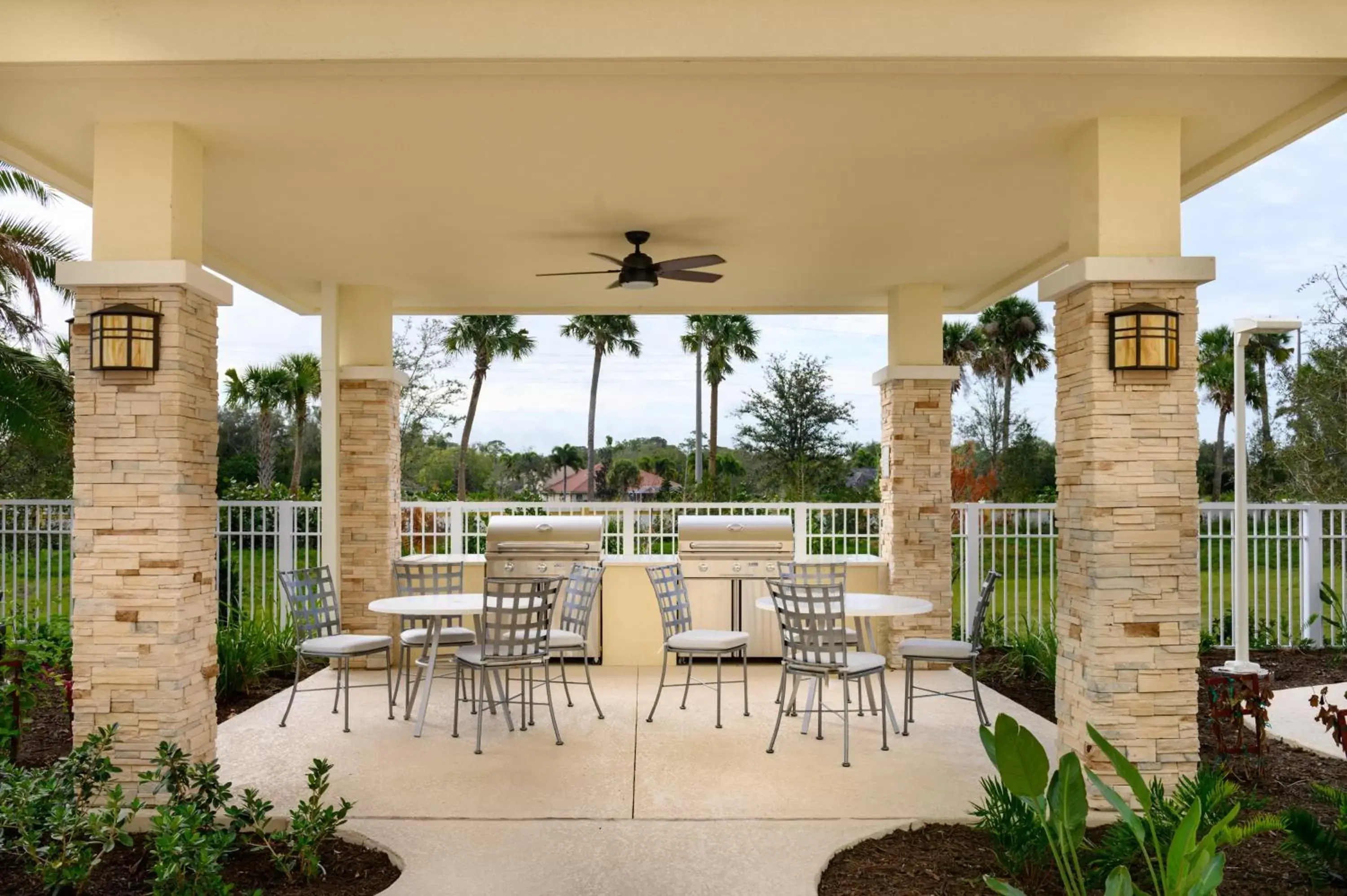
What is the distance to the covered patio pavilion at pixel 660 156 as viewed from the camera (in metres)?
3.54

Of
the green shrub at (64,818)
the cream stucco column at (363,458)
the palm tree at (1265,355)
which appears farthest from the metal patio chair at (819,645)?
the palm tree at (1265,355)

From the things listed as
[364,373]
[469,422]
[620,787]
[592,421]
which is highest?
[592,421]

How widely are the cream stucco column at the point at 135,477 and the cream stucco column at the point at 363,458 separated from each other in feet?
11.2

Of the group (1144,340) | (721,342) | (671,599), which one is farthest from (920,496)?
(721,342)

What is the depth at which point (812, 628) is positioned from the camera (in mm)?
5234

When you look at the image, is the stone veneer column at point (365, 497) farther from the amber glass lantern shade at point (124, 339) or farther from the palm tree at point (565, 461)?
the palm tree at point (565, 461)

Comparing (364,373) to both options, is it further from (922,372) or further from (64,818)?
(64,818)

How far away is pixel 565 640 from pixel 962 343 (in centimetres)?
→ 1616

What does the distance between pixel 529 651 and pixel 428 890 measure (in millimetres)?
2269

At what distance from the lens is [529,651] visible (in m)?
5.52

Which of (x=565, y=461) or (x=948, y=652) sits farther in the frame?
(x=565, y=461)

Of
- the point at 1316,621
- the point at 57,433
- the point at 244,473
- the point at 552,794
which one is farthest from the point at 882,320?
the point at 552,794

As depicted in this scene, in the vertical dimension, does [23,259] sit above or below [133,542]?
above

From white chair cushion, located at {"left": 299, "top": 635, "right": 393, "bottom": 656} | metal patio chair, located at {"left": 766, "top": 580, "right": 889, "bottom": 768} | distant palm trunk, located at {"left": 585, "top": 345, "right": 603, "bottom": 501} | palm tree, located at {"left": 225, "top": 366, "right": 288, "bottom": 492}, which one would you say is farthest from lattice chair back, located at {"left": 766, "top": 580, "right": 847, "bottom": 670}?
distant palm trunk, located at {"left": 585, "top": 345, "right": 603, "bottom": 501}
